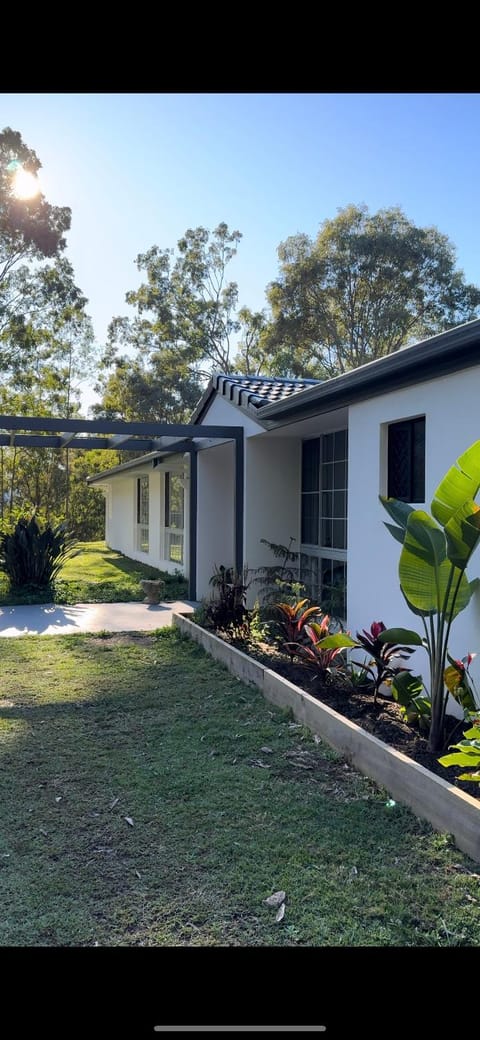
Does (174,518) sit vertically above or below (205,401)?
below

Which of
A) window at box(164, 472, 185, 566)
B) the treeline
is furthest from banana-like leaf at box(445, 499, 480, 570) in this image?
the treeline

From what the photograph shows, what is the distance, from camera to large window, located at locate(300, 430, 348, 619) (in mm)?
9570

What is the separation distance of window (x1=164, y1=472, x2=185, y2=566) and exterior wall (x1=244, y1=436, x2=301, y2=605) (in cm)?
552

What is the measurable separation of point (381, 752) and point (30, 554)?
35.3 feet

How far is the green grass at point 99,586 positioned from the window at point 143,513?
87 centimetres

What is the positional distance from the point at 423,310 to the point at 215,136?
25.8 meters

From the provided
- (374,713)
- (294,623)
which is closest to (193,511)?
(294,623)

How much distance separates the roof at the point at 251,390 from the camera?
1008cm

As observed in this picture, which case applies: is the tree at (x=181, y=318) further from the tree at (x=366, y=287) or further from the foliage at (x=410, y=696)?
the foliage at (x=410, y=696)

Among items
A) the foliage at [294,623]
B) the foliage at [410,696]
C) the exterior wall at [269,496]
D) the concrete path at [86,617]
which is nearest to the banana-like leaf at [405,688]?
the foliage at [410,696]

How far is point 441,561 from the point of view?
4.63 metres
